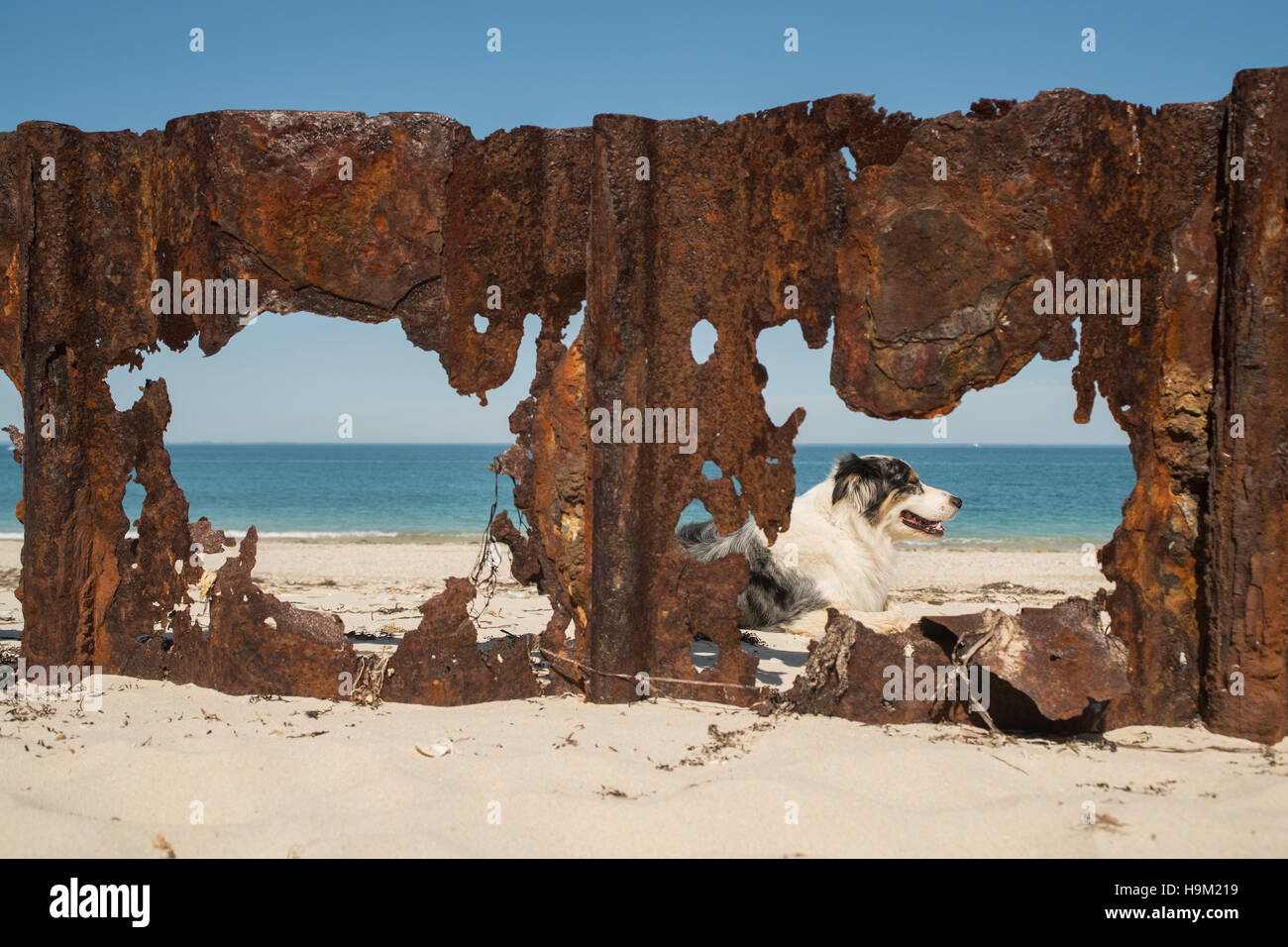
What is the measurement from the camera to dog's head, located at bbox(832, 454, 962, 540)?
6641mm

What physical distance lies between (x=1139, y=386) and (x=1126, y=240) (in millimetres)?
500

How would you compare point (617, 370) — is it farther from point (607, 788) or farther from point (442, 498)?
point (442, 498)

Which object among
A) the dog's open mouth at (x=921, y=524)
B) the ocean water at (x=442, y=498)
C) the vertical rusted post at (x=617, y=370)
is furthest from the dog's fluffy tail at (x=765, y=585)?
the ocean water at (x=442, y=498)

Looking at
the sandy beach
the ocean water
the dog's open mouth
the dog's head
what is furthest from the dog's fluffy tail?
the ocean water

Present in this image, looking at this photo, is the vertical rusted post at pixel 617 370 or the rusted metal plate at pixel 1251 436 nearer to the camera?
the rusted metal plate at pixel 1251 436

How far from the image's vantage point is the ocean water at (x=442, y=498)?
25.9m

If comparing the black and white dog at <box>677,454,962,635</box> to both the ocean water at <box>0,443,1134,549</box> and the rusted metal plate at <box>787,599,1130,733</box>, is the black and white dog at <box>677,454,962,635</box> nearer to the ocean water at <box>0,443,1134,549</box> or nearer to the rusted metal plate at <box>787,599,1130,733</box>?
the rusted metal plate at <box>787,599,1130,733</box>

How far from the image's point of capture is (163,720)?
355cm

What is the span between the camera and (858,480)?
677cm

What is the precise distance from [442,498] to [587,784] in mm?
35750

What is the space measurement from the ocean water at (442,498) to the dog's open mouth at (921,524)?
1254 cm

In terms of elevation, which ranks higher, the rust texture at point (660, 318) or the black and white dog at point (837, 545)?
the rust texture at point (660, 318)

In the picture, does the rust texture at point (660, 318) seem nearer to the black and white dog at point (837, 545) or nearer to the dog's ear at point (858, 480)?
the black and white dog at point (837, 545)

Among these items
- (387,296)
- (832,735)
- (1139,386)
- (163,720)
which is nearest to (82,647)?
(163,720)
